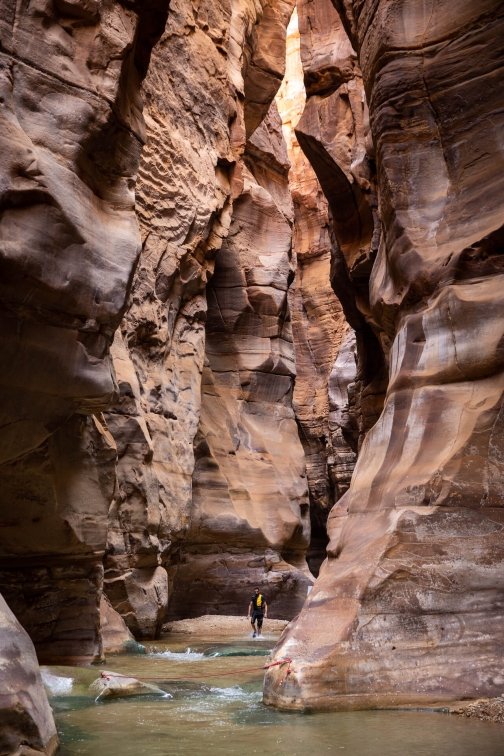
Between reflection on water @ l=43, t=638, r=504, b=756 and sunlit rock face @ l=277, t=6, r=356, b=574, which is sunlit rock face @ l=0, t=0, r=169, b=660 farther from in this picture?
sunlit rock face @ l=277, t=6, r=356, b=574

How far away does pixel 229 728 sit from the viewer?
611cm

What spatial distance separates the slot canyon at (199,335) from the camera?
6.90 metres

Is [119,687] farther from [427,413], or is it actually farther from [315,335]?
[315,335]

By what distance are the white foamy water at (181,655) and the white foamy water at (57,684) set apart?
12.9ft

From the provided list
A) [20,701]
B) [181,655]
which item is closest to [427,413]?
[20,701]

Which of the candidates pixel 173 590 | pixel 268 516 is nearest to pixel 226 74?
pixel 268 516

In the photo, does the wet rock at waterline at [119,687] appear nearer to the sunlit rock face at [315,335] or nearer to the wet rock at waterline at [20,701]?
the wet rock at waterline at [20,701]

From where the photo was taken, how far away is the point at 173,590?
1897 centimetres

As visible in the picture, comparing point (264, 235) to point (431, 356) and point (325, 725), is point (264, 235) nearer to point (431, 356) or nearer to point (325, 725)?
point (431, 356)

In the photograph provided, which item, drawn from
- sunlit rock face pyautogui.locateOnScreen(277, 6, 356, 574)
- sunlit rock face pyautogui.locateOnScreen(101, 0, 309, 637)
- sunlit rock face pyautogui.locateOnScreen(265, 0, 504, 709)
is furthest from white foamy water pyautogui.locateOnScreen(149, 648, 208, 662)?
sunlit rock face pyautogui.locateOnScreen(277, 6, 356, 574)

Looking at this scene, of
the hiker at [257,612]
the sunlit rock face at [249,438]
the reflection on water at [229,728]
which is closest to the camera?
the reflection on water at [229,728]

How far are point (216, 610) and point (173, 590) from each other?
120cm

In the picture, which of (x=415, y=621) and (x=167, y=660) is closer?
(x=415, y=621)

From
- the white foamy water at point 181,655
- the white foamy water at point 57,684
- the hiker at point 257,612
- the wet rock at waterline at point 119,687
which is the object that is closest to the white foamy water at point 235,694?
the wet rock at waterline at point 119,687
